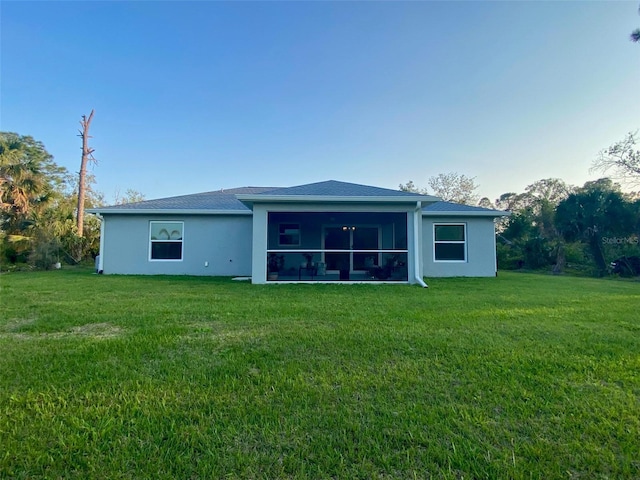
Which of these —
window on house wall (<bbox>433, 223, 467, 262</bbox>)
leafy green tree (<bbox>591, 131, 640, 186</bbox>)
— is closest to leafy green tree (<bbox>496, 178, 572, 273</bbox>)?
leafy green tree (<bbox>591, 131, 640, 186</bbox>)

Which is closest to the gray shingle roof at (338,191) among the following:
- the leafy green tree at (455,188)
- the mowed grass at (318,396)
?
the mowed grass at (318,396)

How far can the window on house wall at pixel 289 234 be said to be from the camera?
14180 mm

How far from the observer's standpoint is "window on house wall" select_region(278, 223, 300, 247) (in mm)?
14180

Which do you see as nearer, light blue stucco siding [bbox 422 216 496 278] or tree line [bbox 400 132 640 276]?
light blue stucco siding [bbox 422 216 496 278]

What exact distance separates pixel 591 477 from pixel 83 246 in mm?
20390

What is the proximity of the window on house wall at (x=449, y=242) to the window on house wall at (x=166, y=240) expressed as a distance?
990 cm

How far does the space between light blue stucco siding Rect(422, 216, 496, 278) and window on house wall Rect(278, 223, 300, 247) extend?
529 cm

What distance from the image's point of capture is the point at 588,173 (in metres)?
21.3

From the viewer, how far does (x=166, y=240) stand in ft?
40.7

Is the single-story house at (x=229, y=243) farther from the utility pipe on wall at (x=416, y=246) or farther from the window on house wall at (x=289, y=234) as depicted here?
the utility pipe on wall at (x=416, y=246)

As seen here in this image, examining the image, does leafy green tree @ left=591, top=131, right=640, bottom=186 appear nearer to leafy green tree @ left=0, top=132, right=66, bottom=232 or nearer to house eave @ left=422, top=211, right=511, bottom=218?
A: house eave @ left=422, top=211, right=511, bottom=218

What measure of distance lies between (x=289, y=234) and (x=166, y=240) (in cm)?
489

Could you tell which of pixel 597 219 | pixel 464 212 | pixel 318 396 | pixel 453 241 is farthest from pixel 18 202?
pixel 597 219

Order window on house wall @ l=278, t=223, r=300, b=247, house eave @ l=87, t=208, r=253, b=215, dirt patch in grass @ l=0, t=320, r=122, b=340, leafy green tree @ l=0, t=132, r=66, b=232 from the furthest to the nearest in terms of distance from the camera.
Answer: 1. leafy green tree @ l=0, t=132, r=66, b=232
2. window on house wall @ l=278, t=223, r=300, b=247
3. house eave @ l=87, t=208, r=253, b=215
4. dirt patch in grass @ l=0, t=320, r=122, b=340
